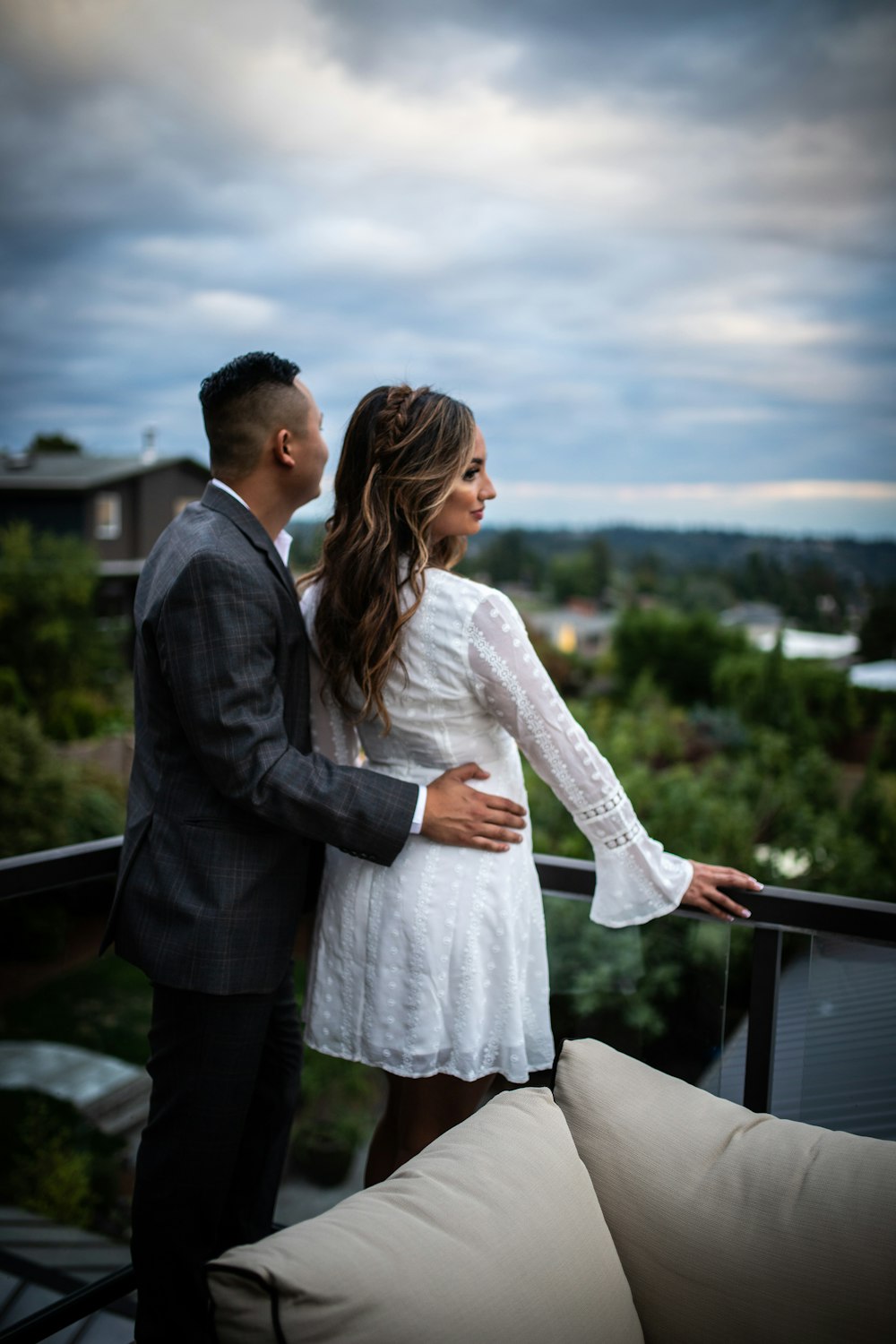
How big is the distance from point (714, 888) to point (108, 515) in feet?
79.2

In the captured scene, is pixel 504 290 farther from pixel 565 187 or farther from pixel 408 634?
pixel 408 634

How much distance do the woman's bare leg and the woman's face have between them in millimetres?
840

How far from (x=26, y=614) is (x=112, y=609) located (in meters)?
1.88

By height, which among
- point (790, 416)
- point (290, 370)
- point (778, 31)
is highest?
point (778, 31)

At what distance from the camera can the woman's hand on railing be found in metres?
1.54

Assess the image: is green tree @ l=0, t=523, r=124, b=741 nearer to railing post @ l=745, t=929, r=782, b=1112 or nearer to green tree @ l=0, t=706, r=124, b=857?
green tree @ l=0, t=706, r=124, b=857

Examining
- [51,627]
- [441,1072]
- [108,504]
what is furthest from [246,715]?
[108,504]

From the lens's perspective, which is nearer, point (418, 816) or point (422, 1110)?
point (418, 816)

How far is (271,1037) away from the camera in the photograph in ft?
5.84

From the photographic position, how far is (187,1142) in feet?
4.94

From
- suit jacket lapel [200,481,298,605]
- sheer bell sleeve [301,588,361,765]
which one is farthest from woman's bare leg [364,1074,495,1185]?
suit jacket lapel [200,481,298,605]

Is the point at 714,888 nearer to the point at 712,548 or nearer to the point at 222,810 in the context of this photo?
the point at 222,810

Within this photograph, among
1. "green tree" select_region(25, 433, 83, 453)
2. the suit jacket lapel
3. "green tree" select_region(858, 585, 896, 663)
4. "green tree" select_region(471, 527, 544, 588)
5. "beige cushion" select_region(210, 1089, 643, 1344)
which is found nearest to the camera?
"beige cushion" select_region(210, 1089, 643, 1344)

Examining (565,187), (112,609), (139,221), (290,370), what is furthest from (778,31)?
(290,370)
